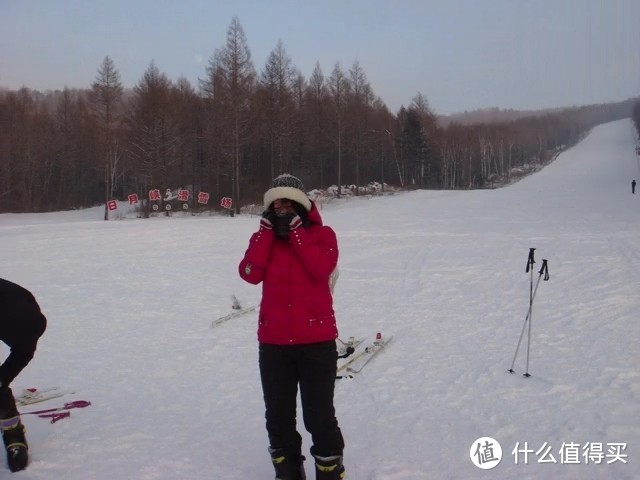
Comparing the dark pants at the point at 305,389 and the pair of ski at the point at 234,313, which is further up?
the dark pants at the point at 305,389

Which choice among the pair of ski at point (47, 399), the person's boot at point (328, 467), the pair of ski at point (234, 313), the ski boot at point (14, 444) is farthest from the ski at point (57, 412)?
the pair of ski at point (234, 313)

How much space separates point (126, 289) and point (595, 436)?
10.0 m

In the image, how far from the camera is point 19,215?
133ft

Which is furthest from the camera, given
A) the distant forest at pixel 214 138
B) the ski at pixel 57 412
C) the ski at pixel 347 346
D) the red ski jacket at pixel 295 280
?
the distant forest at pixel 214 138

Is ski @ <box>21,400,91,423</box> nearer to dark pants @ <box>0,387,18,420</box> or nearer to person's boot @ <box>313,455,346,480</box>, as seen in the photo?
dark pants @ <box>0,387,18,420</box>

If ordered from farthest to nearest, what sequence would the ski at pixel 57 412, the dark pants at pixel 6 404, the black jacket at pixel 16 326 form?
1. the ski at pixel 57 412
2. the dark pants at pixel 6 404
3. the black jacket at pixel 16 326

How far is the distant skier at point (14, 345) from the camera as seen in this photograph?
355 cm

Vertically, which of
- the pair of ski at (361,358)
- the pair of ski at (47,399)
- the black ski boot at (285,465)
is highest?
the black ski boot at (285,465)

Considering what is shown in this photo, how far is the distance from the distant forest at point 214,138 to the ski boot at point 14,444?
105 feet

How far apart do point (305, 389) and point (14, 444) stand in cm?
212

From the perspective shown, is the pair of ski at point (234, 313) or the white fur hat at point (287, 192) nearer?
the white fur hat at point (287, 192)

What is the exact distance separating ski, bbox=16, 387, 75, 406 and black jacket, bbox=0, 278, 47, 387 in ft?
6.06

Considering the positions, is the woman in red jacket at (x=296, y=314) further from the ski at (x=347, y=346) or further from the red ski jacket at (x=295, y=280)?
the ski at (x=347, y=346)

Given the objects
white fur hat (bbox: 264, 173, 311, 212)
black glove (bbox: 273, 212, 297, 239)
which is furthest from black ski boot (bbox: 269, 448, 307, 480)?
white fur hat (bbox: 264, 173, 311, 212)
